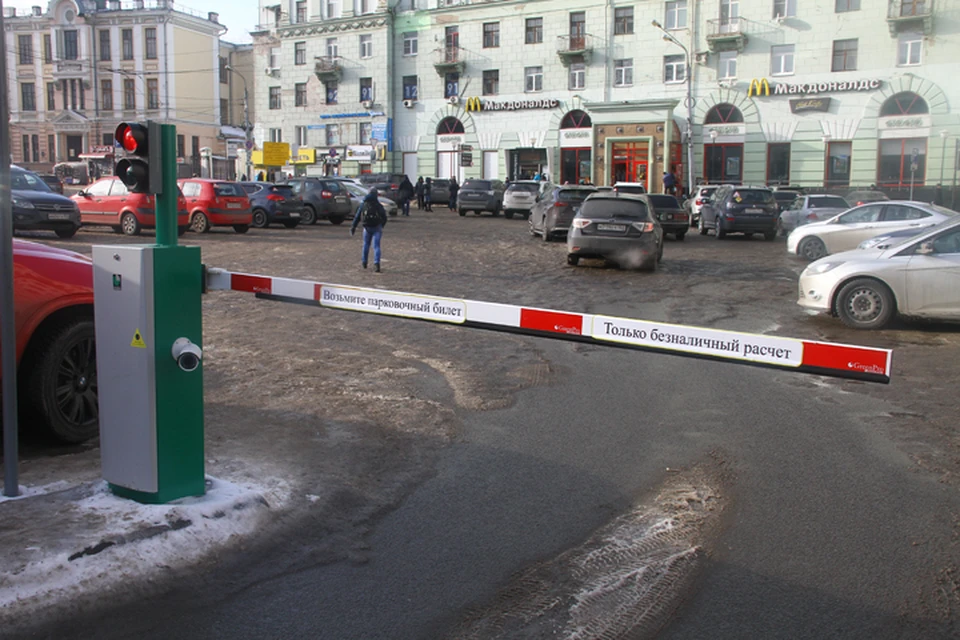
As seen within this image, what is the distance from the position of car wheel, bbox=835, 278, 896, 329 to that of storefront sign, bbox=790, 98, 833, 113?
126 feet

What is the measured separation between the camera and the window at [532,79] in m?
53.5

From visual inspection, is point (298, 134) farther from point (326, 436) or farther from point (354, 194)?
point (326, 436)

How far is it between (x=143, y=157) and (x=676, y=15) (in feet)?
160

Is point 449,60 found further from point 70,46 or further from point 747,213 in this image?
point 70,46

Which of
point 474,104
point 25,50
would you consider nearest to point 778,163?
point 474,104

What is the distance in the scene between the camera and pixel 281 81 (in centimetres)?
Answer: 6294

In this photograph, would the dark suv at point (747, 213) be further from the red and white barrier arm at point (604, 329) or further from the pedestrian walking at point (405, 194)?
the red and white barrier arm at point (604, 329)

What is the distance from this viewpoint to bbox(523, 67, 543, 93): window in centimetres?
5350

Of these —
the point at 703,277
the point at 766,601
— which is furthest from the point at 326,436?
A: the point at 703,277

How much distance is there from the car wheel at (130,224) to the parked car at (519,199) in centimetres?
1731

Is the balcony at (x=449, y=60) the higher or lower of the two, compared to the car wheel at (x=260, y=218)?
higher

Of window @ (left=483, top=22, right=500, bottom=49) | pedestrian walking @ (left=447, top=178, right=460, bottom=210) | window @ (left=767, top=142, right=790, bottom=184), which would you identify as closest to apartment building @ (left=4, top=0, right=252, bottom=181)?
window @ (left=483, top=22, right=500, bottom=49)

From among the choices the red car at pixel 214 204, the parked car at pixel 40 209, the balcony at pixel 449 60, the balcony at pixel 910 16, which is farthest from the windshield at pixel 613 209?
the balcony at pixel 449 60

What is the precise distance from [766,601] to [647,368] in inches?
199
